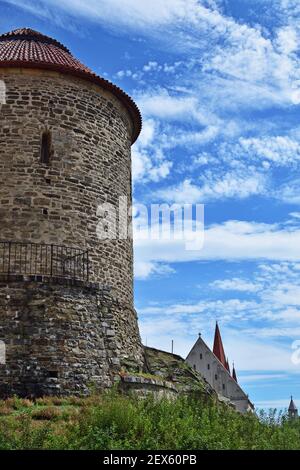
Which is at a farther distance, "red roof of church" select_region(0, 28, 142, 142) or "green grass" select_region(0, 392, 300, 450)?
"red roof of church" select_region(0, 28, 142, 142)

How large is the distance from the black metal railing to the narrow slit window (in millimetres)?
2351

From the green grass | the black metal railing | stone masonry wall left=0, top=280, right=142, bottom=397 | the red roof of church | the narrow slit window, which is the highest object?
the red roof of church

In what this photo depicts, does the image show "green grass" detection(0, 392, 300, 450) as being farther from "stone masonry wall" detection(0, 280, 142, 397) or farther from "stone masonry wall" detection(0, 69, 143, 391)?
"stone masonry wall" detection(0, 69, 143, 391)

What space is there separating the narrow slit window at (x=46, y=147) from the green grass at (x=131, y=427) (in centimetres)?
634

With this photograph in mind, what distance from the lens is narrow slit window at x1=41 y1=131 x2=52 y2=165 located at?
1600 centimetres

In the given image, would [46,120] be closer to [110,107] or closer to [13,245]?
[110,107]

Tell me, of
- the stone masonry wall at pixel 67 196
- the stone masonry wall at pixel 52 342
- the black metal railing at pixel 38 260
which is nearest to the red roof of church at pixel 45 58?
the stone masonry wall at pixel 67 196

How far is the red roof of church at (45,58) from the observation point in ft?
53.5

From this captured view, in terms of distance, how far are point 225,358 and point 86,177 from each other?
132 ft

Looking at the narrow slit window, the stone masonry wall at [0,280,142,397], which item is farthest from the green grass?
the narrow slit window

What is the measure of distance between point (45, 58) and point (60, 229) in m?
4.92

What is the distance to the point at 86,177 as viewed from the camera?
16.4 m
